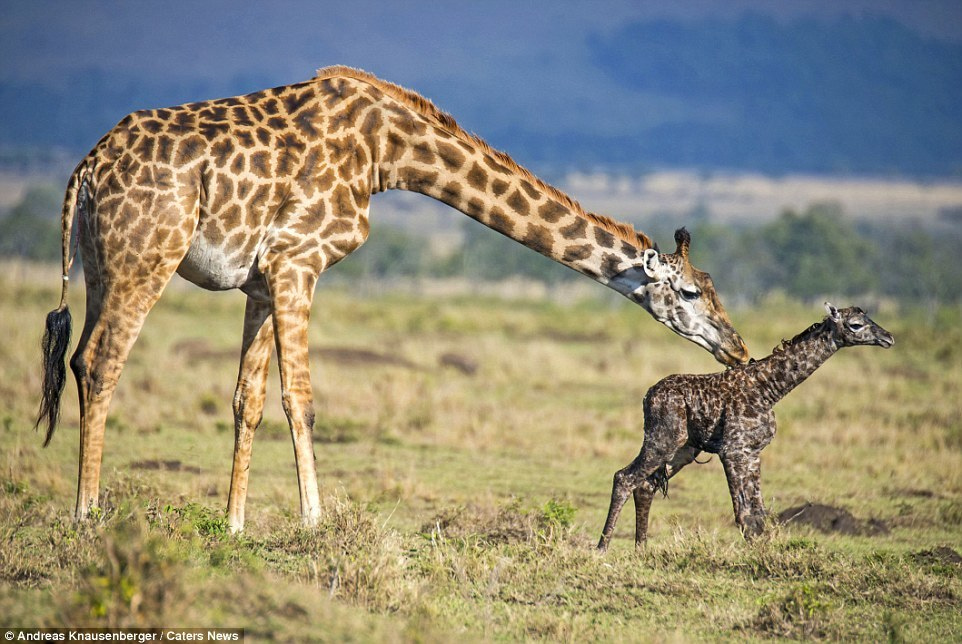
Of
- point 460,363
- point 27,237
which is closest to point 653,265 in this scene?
point 460,363

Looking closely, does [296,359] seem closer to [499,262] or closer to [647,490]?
[647,490]

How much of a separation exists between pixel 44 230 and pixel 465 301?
31.0 metres

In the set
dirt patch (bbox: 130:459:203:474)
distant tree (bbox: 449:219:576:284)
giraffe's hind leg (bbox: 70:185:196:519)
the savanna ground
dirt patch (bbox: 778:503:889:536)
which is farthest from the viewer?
distant tree (bbox: 449:219:576:284)

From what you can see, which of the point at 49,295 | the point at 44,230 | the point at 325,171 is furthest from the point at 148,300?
the point at 44,230

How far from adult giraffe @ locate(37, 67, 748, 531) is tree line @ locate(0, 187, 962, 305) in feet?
180

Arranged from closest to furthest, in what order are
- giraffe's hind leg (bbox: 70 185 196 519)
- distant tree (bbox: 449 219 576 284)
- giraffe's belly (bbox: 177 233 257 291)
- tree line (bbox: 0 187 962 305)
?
giraffe's hind leg (bbox: 70 185 196 519) → giraffe's belly (bbox: 177 233 257 291) → tree line (bbox: 0 187 962 305) → distant tree (bbox: 449 219 576 284)

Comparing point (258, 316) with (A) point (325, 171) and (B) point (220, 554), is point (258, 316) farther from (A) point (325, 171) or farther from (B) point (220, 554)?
(B) point (220, 554)

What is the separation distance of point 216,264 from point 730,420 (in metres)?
3.95

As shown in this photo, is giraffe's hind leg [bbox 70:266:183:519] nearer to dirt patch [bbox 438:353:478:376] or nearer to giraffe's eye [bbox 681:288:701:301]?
giraffe's eye [bbox 681:288:701:301]

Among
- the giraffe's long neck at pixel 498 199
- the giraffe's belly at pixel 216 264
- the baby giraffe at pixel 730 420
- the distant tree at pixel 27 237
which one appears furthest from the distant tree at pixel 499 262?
the giraffe's belly at pixel 216 264

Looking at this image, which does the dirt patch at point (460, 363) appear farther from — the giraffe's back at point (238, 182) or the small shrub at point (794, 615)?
the small shrub at point (794, 615)

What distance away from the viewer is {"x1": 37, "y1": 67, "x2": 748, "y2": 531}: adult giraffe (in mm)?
8414

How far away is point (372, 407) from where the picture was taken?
53.7 ft

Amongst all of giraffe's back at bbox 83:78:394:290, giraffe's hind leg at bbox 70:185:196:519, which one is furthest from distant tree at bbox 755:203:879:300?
giraffe's hind leg at bbox 70:185:196:519
